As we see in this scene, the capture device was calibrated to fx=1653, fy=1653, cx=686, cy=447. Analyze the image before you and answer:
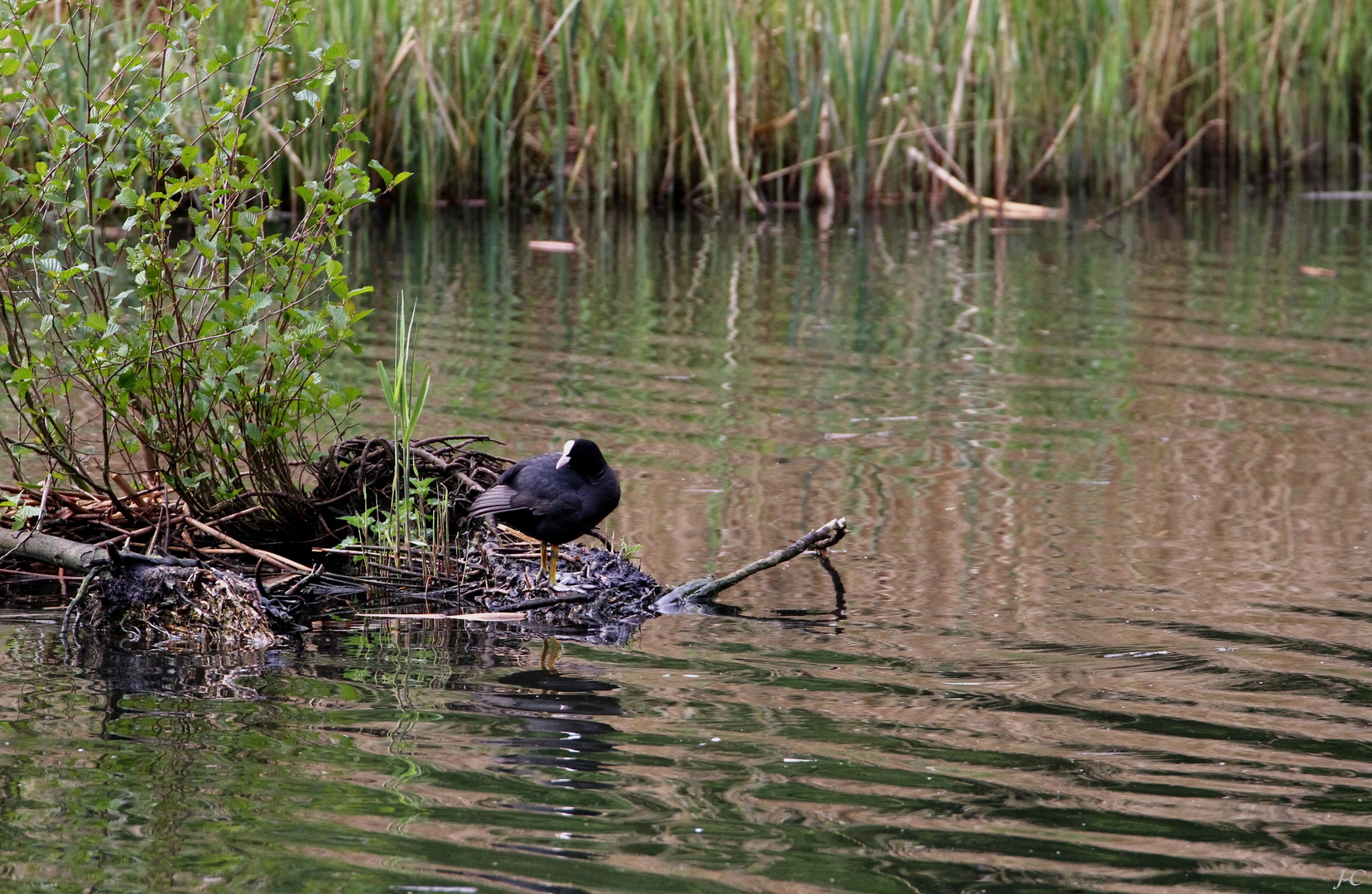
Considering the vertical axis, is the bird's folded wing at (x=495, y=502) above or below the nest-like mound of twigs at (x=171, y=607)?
above

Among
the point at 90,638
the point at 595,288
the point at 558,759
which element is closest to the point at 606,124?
the point at 595,288

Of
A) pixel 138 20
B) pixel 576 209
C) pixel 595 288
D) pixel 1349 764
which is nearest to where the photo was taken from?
pixel 1349 764

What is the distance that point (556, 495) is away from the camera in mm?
5020

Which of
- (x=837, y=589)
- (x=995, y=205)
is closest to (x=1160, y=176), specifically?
(x=995, y=205)

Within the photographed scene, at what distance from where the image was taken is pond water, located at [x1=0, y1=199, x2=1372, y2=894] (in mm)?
3285

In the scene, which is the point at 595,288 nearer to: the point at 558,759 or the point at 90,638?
the point at 90,638

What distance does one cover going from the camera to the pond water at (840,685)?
329 cm

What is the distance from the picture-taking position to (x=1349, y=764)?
12.5 feet

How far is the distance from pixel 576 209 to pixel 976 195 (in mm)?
3901

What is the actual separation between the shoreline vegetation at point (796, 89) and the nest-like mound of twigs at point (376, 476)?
315 inches

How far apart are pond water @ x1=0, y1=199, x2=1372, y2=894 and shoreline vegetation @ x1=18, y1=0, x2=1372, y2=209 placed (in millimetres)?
5674

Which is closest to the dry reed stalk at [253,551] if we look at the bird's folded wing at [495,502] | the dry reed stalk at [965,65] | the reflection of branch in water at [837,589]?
the bird's folded wing at [495,502]

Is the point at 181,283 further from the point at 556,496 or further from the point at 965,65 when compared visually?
the point at 965,65

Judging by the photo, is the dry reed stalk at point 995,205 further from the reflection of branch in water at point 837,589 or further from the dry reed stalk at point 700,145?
the reflection of branch in water at point 837,589
